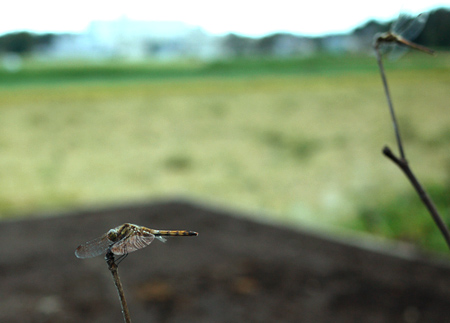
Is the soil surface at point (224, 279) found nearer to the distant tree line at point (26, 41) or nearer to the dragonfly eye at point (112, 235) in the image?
the distant tree line at point (26, 41)

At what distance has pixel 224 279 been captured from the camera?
6.78 ft

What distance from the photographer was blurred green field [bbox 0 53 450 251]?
2.66 metres

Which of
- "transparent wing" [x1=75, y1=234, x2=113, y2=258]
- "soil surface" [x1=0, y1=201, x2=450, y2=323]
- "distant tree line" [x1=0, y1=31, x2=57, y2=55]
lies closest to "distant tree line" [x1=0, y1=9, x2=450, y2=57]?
"distant tree line" [x1=0, y1=31, x2=57, y2=55]

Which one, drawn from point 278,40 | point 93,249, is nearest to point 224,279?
point 278,40

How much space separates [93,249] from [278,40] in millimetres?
2193

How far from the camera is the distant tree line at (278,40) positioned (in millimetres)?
692

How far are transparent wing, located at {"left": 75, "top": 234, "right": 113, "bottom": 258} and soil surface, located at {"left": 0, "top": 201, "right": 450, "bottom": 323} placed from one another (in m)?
1.60

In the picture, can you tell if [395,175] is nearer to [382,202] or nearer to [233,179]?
[382,202]

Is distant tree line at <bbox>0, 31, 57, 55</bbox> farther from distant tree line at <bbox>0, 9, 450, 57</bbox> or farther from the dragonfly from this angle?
the dragonfly

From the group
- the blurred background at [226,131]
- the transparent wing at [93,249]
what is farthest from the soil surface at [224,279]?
the transparent wing at [93,249]

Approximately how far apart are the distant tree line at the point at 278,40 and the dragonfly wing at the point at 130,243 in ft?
1.91

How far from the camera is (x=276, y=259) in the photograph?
2.27m

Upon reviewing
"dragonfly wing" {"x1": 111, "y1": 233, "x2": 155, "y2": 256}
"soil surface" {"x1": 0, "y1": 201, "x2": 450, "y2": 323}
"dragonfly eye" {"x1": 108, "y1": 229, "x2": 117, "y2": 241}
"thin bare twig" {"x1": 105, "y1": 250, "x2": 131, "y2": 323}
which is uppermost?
"soil surface" {"x1": 0, "y1": 201, "x2": 450, "y2": 323}

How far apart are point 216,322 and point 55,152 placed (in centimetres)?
171
